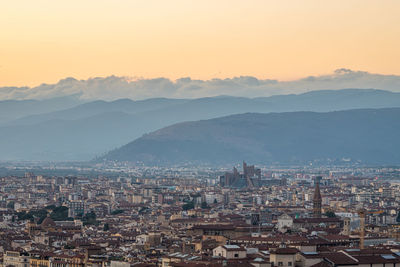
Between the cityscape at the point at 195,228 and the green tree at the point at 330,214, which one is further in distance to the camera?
the green tree at the point at 330,214

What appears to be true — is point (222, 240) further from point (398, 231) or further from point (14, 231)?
point (14, 231)

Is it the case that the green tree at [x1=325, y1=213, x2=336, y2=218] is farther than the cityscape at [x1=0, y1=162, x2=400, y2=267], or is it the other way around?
the green tree at [x1=325, y1=213, x2=336, y2=218]

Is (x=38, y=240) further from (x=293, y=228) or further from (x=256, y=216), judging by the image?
(x=256, y=216)

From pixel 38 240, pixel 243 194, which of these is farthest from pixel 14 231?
pixel 243 194

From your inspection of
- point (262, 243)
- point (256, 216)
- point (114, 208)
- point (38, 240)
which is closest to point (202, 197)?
point (114, 208)

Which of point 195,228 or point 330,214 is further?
point 330,214

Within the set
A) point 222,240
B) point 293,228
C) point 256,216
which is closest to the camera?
point 222,240

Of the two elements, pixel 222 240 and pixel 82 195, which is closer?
pixel 222 240

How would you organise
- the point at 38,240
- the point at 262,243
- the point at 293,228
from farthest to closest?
the point at 293,228 < the point at 38,240 < the point at 262,243

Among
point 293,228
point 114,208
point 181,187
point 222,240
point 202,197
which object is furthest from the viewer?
point 181,187
